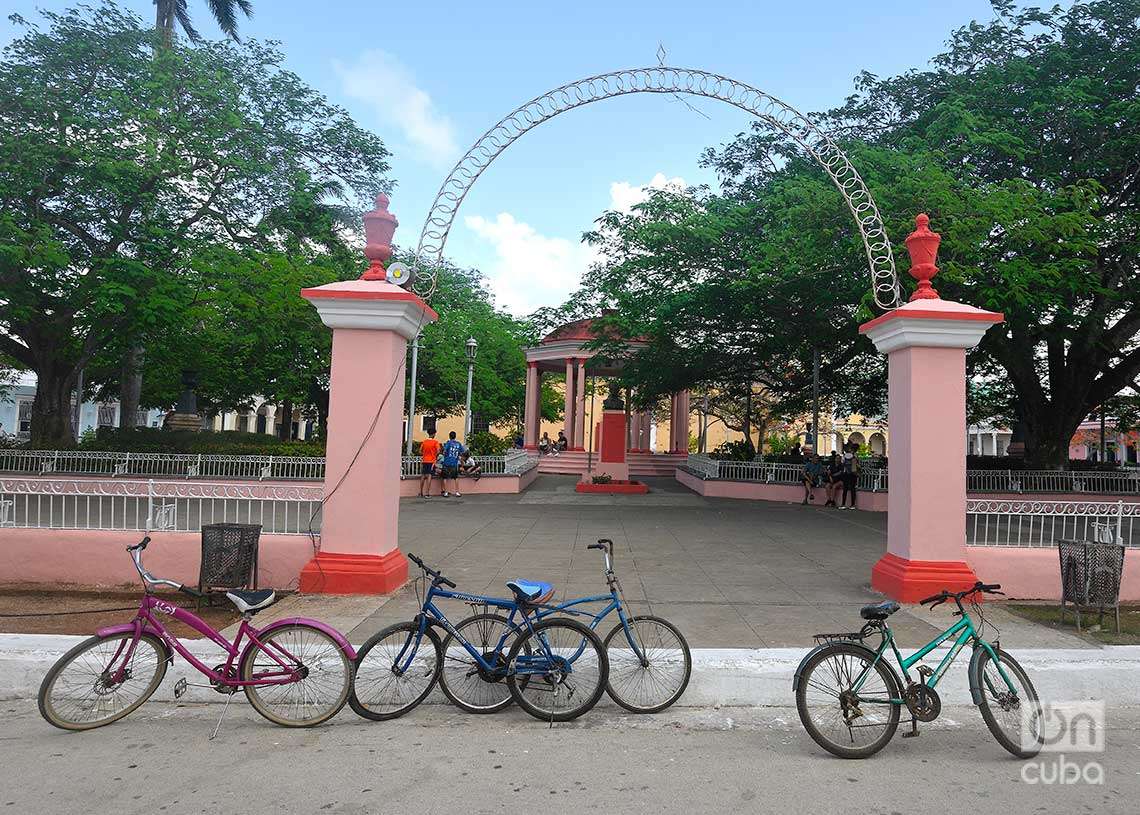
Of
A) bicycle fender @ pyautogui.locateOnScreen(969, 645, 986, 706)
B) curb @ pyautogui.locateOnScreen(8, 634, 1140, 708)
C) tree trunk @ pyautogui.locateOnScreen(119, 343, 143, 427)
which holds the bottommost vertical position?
curb @ pyautogui.locateOnScreen(8, 634, 1140, 708)

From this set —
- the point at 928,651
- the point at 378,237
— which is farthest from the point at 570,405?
the point at 928,651

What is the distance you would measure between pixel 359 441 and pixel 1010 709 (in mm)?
6114

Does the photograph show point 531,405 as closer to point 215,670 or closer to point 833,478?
point 833,478

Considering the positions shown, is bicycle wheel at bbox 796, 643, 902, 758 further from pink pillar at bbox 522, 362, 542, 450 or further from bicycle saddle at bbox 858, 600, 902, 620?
pink pillar at bbox 522, 362, 542, 450

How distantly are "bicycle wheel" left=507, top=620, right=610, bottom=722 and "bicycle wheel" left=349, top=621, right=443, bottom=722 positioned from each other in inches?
21.9

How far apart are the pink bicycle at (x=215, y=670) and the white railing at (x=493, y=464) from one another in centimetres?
1427

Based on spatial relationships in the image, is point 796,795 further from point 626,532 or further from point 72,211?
point 72,211

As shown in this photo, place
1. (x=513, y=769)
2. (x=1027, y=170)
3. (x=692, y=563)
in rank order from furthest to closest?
(x=1027, y=170) → (x=692, y=563) → (x=513, y=769)

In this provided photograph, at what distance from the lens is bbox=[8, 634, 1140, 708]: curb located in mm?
5270

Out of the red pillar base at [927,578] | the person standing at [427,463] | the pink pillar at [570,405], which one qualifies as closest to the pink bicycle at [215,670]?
the red pillar base at [927,578]

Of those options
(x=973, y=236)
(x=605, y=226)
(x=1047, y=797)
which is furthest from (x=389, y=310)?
(x=605, y=226)

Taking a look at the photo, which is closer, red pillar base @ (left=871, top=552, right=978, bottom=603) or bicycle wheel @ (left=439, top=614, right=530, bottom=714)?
bicycle wheel @ (left=439, top=614, right=530, bottom=714)

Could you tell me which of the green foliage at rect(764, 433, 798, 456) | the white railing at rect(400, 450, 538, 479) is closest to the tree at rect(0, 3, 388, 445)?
the white railing at rect(400, 450, 538, 479)

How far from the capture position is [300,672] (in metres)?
4.70
